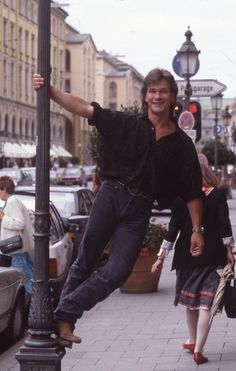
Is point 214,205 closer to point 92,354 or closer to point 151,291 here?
point 92,354

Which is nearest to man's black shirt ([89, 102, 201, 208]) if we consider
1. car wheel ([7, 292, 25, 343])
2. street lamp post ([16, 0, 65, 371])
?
street lamp post ([16, 0, 65, 371])

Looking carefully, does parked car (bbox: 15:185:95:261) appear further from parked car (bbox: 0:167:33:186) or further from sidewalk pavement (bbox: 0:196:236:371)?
parked car (bbox: 0:167:33:186)

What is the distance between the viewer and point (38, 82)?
575 centimetres

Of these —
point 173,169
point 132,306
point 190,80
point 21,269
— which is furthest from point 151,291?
point 190,80

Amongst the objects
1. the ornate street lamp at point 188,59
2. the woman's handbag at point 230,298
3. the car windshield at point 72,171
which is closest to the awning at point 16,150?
the car windshield at point 72,171

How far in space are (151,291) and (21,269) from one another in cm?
275

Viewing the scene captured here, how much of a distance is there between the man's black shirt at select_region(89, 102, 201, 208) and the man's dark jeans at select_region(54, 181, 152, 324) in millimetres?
118

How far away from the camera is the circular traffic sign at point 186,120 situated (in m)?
20.4

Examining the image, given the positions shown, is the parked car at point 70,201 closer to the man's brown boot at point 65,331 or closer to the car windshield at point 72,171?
the man's brown boot at point 65,331

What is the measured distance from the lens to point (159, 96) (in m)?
6.04

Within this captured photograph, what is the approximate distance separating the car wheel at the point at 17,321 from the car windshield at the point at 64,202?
670 centimetres

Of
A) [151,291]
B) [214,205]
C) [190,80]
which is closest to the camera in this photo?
[214,205]

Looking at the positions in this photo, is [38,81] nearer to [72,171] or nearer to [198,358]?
[198,358]

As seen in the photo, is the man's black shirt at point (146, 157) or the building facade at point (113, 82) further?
Result: the building facade at point (113, 82)
